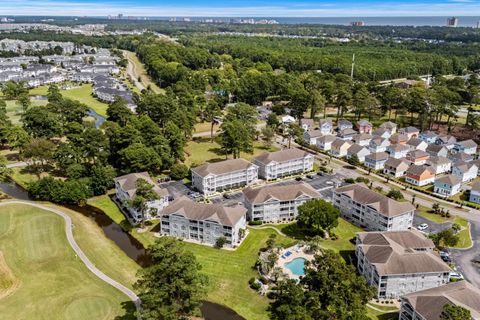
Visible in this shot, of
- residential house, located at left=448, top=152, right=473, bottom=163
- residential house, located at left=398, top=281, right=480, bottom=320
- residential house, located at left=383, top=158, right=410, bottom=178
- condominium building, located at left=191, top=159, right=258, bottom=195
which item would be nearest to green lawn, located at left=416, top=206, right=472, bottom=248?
residential house, located at left=383, top=158, right=410, bottom=178

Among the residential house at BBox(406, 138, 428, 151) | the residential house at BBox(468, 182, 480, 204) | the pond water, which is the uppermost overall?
the residential house at BBox(406, 138, 428, 151)

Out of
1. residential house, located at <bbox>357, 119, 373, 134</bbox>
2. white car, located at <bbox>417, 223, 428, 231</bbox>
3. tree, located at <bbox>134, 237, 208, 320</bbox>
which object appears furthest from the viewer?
residential house, located at <bbox>357, 119, 373, 134</bbox>

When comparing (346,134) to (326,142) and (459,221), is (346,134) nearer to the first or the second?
(326,142)

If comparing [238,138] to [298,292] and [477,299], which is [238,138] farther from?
[477,299]

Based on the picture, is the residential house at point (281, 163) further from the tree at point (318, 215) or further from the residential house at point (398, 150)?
the residential house at point (398, 150)

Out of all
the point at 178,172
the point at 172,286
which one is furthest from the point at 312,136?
the point at 172,286

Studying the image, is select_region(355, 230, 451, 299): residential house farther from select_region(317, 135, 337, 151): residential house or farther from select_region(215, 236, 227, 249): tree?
select_region(317, 135, 337, 151): residential house
